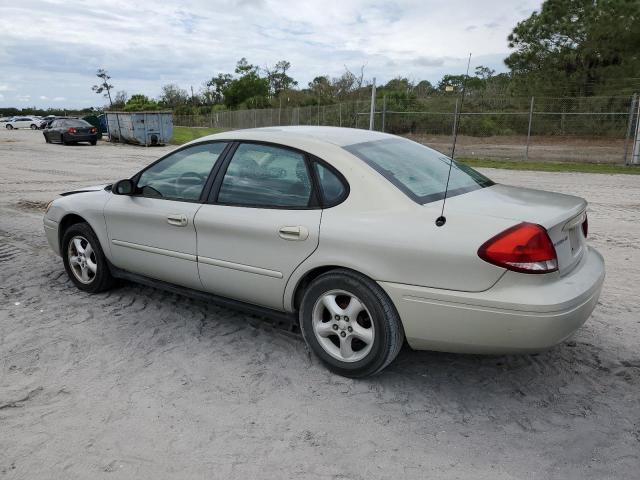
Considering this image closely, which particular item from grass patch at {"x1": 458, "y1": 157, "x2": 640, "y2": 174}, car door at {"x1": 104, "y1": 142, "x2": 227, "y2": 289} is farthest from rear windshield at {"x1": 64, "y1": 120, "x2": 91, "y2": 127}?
car door at {"x1": 104, "y1": 142, "x2": 227, "y2": 289}

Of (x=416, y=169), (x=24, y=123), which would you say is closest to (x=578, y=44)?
(x=416, y=169)

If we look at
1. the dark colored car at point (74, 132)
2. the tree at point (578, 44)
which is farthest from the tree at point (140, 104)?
the tree at point (578, 44)

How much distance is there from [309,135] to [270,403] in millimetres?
1805

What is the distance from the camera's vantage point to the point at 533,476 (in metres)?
2.56

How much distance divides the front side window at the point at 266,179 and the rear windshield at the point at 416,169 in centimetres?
38

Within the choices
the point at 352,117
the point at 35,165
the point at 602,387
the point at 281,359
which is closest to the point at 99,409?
the point at 281,359

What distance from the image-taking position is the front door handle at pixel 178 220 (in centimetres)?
403

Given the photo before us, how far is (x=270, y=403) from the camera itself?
3.20 m

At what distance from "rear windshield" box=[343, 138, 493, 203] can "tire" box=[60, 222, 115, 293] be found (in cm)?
253

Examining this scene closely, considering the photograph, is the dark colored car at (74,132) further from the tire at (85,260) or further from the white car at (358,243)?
the white car at (358,243)

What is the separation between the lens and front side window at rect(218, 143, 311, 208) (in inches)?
142

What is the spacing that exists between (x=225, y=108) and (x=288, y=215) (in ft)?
196

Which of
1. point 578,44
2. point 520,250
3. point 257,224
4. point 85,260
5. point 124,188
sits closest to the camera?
point 520,250

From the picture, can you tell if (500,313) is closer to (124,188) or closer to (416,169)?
(416,169)
